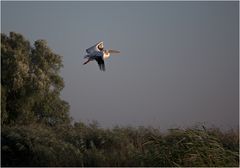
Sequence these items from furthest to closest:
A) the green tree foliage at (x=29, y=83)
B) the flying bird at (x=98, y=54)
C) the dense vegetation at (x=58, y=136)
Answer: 1. the green tree foliage at (x=29, y=83)
2. the flying bird at (x=98, y=54)
3. the dense vegetation at (x=58, y=136)

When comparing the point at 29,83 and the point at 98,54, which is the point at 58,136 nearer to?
the point at 98,54

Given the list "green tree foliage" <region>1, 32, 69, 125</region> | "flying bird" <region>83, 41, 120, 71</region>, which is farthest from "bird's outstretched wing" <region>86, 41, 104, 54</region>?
"green tree foliage" <region>1, 32, 69, 125</region>

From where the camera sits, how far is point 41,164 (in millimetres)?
10641

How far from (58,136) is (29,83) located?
664cm

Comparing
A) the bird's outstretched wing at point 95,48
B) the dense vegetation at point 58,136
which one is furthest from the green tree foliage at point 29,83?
the bird's outstretched wing at point 95,48

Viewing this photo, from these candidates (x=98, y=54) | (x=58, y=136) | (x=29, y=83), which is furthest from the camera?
(x=29, y=83)

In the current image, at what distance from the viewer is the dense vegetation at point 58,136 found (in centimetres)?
663

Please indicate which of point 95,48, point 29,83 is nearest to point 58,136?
point 95,48

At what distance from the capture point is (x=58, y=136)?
12984 millimetres

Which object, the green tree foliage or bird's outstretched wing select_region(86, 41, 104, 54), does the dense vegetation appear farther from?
bird's outstretched wing select_region(86, 41, 104, 54)

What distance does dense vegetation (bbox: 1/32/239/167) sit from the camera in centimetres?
663

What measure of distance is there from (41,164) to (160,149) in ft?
15.0

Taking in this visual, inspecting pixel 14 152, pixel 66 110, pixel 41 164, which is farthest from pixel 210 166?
pixel 66 110

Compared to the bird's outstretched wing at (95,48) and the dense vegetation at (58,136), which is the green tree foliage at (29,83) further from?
the bird's outstretched wing at (95,48)
